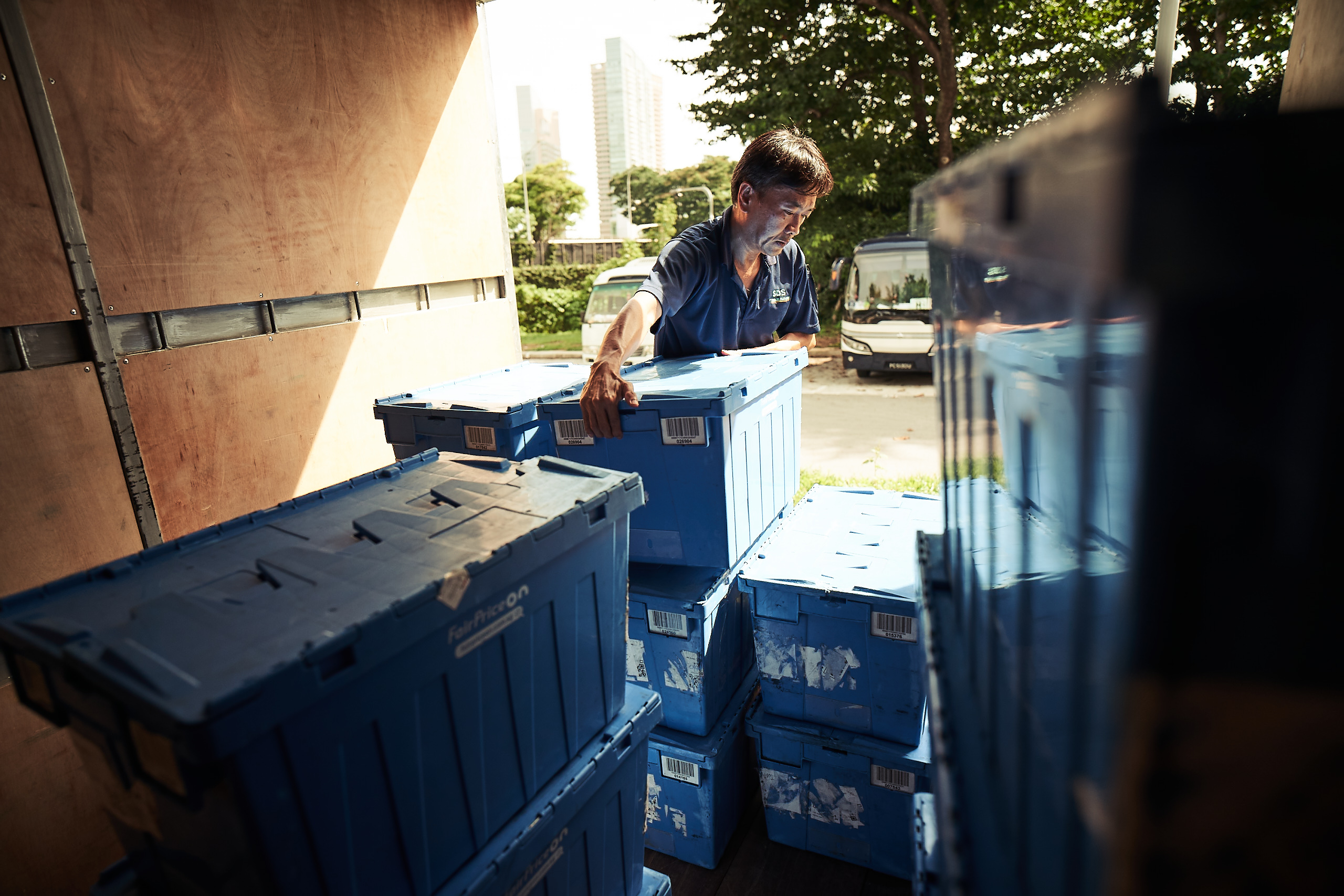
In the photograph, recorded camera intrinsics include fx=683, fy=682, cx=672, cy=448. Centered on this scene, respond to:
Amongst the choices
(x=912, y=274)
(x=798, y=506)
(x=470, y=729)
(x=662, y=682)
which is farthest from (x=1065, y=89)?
(x=470, y=729)

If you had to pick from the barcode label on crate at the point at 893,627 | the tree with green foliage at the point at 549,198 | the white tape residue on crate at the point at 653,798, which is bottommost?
the white tape residue on crate at the point at 653,798

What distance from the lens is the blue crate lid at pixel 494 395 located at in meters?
2.61

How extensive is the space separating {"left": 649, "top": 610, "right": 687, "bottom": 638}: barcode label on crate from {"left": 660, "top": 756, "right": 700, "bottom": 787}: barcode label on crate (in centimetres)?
48

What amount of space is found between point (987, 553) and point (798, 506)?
1.90 meters

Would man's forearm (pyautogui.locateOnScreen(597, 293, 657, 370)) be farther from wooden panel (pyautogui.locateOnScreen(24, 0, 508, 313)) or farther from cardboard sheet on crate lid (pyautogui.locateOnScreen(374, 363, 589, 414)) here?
wooden panel (pyautogui.locateOnScreen(24, 0, 508, 313))

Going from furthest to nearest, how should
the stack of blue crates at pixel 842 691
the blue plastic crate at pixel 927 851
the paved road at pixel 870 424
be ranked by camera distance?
the paved road at pixel 870 424
the stack of blue crates at pixel 842 691
the blue plastic crate at pixel 927 851

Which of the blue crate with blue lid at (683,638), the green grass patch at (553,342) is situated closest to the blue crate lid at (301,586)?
the blue crate with blue lid at (683,638)

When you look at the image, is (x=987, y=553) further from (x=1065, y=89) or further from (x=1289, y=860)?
(x=1065, y=89)

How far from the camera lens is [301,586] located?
128 centimetres

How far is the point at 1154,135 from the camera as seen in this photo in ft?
1.35

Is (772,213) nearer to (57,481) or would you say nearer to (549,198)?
(57,481)

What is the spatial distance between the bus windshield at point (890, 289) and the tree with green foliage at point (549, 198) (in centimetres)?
2502

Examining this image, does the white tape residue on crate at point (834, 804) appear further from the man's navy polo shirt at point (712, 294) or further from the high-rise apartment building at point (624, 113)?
the high-rise apartment building at point (624, 113)

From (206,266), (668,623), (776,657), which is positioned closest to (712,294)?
(668,623)
